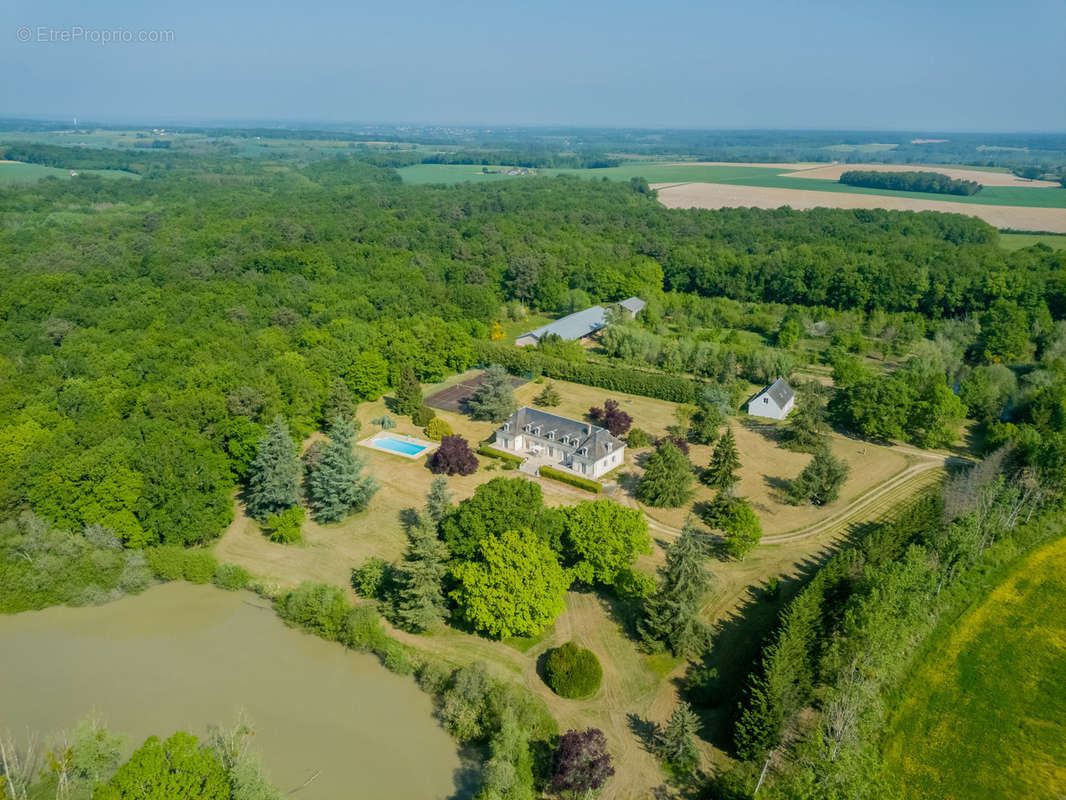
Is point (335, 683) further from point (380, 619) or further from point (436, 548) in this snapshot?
point (436, 548)

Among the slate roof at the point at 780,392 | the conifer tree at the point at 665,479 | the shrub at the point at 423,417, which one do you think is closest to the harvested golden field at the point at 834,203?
the slate roof at the point at 780,392

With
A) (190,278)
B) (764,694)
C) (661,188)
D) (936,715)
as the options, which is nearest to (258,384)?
(190,278)

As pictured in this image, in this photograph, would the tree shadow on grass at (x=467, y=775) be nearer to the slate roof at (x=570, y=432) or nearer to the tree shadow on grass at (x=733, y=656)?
the tree shadow on grass at (x=733, y=656)

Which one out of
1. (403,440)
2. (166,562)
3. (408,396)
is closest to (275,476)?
(166,562)

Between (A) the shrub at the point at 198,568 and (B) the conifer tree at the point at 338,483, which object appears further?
(B) the conifer tree at the point at 338,483

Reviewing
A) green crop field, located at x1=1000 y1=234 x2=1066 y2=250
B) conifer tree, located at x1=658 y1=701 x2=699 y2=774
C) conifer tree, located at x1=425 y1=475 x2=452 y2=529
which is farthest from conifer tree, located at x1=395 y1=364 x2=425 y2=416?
green crop field, located at x1=1000 y1=234 x2=1066 y2=250
